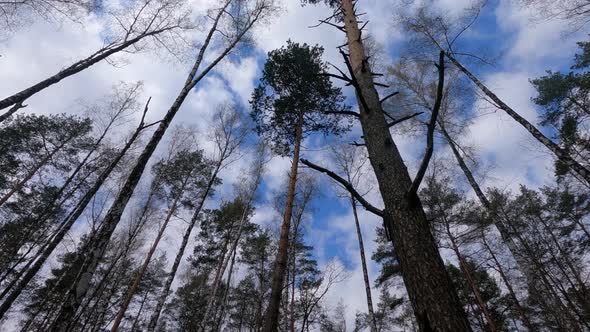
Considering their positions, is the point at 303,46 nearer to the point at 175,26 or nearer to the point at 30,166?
the point at 175,26

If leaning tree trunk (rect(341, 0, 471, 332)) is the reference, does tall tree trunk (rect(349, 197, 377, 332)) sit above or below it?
above

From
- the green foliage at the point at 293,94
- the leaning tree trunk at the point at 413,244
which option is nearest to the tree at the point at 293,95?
the green foliage at the point at 293,94

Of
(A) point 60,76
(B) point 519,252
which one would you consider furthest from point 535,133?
(A) point 60,76

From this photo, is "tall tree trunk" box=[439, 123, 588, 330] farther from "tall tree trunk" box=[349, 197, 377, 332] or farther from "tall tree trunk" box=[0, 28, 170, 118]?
"tall tree trunk" box=[0, 28, 170, 118]

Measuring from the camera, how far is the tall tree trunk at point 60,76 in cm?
614

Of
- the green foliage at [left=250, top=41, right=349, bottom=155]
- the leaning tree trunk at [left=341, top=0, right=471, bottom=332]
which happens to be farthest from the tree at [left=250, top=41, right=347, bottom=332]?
the leaning tree trunk at [left=341, top=0, right=471, bottom=332]

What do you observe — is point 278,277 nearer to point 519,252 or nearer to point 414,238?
point 414,238

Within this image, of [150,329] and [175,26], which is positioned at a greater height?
[175,26]

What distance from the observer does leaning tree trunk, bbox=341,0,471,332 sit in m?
1.46

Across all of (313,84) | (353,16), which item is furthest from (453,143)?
(353,16)

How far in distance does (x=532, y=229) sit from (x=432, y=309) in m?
19.9

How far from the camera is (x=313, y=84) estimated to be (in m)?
10.3

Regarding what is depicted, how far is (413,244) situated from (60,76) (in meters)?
9.76

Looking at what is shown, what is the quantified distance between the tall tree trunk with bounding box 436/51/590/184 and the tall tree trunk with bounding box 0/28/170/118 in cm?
1000
